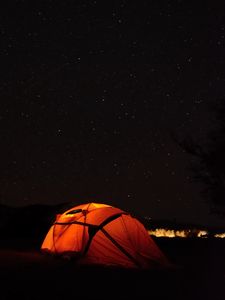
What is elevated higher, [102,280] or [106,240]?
[106,240]

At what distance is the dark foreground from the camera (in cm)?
831

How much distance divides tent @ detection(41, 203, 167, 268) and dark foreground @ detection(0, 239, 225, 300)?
0.45 m

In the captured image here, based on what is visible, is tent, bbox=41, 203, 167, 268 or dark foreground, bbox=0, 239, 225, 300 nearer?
dark foreground, bbox=0, 239, 225, 300

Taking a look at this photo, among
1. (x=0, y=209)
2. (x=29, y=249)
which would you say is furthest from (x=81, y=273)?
(x=0, y=209)

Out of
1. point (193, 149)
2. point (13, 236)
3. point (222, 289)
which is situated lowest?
point (13, 236)

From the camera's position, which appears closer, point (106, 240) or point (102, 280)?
point (102, 280)

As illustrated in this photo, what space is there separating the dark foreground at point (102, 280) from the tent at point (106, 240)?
450 millimetres

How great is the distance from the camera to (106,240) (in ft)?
43.2

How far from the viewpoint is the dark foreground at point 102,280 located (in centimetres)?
831

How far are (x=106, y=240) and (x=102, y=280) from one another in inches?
128

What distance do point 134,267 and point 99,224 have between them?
1411 mm

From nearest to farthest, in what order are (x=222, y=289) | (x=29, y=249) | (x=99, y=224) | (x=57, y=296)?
(x=57, y=296), (x=222, y=289), (x=99, y=224), (x=29, y=249)

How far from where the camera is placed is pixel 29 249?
52.2 ft

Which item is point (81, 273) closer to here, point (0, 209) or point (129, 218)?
point (129, 218)
